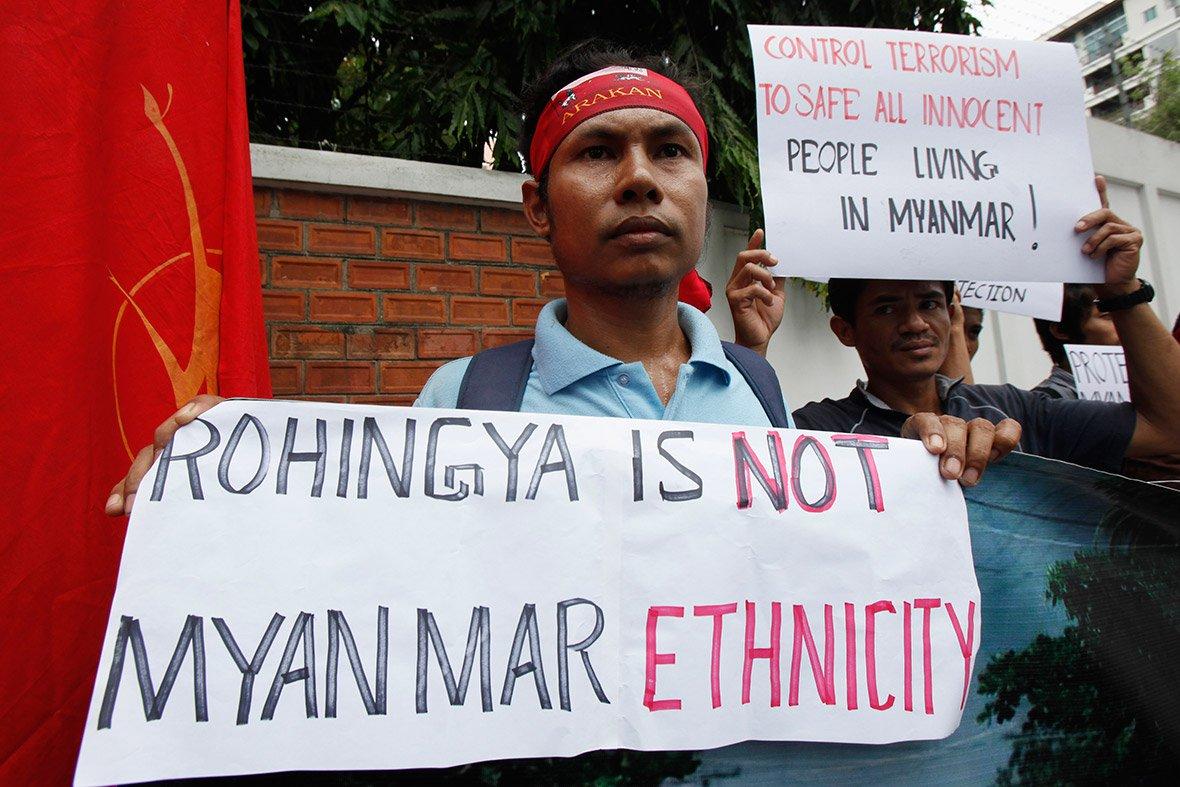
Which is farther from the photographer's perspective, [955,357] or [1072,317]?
[1072,317]

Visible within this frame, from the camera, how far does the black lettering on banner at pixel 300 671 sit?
3.14 ft

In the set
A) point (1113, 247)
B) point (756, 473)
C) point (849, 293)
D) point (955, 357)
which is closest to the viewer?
point (756, 473)

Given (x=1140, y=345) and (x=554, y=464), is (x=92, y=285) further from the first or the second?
(x=1140, y=345)

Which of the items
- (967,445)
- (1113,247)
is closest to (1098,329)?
(1113,247)

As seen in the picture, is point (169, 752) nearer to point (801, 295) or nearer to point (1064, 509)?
point (1064, 509)

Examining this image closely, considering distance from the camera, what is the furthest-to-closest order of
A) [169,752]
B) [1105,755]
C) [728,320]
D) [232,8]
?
[728,320]
[232,8]
[1105,755]
[169,752]

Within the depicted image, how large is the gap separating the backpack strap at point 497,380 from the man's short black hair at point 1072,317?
2.60 meters

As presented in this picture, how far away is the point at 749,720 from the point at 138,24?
1818 mm

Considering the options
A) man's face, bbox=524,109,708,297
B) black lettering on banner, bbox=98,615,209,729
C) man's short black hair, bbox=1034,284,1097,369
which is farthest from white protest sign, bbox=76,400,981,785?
man's short black hair, bbox=1034,284,1097,369

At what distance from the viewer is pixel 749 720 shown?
1057 mm

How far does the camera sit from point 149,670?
938 millimetres

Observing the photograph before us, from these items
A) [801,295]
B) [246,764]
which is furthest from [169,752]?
[801,295]

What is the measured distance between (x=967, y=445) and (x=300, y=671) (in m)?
1.04

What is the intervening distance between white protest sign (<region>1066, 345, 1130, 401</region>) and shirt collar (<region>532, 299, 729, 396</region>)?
7.18ft
